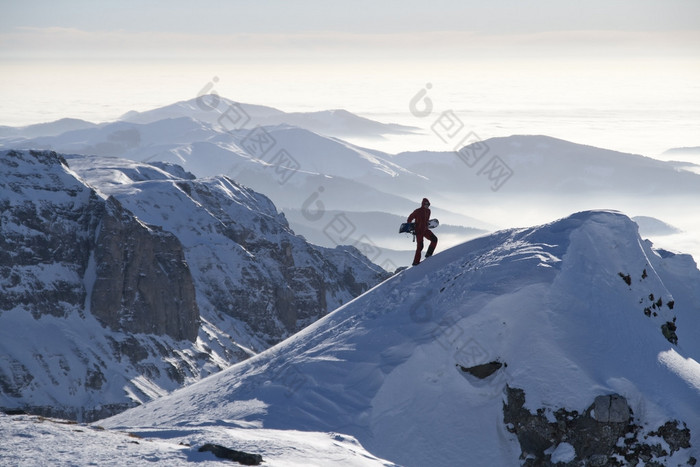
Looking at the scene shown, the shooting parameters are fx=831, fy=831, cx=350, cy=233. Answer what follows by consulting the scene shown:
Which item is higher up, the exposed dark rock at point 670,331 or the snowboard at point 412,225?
the snowboard at point 412,225

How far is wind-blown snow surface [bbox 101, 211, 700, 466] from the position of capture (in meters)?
33.0

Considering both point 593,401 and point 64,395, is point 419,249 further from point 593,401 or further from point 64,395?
point 64,395

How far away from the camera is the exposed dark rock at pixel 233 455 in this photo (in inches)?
965

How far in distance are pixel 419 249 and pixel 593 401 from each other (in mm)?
13585

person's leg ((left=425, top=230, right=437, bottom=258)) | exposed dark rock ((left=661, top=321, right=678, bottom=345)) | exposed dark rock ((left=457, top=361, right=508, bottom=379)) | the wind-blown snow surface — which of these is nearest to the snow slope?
the wind-blown snow surface

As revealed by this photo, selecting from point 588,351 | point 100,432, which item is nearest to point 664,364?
point 588,351

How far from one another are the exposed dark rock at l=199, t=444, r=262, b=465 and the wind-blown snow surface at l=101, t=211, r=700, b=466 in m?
6.22

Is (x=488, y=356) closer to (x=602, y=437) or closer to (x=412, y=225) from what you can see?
(x=602, y=437)

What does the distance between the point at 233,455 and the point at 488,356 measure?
14023 mm

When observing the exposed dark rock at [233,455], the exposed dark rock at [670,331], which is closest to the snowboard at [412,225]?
the exposed dark rock at [670,331]

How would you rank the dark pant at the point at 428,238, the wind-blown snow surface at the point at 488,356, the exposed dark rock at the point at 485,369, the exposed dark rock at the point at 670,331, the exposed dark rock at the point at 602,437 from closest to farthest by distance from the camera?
the exposed dark rock at the point at 602,437 < the wind-blown snow surface at the point at 488,356 < the exposed dark rock at the point at 485,369 < the exposed dark rock at the point at 670,331 < the dark pant at the point at 428,238

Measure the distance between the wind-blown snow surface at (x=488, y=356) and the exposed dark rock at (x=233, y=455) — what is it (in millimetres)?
6217

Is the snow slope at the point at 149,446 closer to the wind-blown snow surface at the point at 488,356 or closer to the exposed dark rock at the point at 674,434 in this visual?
the wind-blown snow surface at the point at 488,356

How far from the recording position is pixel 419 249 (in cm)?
4319
